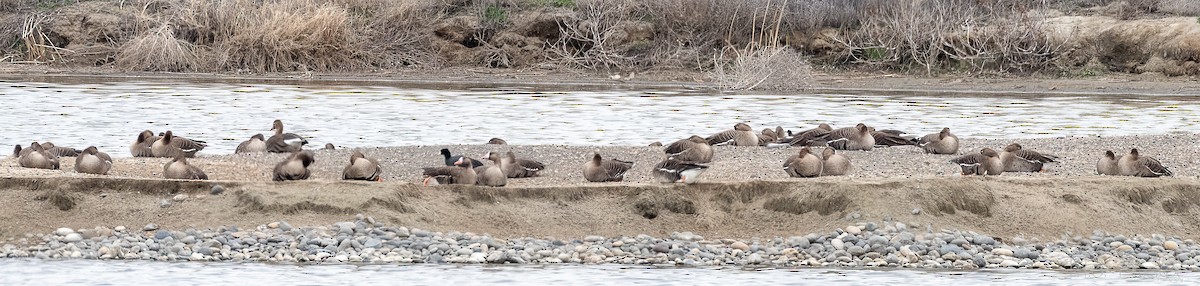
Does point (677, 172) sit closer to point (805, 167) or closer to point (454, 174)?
point (805, 167)

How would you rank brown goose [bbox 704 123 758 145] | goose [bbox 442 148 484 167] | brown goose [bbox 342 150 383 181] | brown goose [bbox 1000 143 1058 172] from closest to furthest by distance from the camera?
brown goose [bbox 342 150 383 181] → goose [bbox 442 148 484 167] → brown goose [bbox 1000 143 1058 172] → brown goose [bbox 704 123 758 145]

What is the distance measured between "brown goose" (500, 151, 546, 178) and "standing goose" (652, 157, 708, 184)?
1531 mm

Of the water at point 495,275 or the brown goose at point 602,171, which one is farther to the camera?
the brown goose at point 602,171

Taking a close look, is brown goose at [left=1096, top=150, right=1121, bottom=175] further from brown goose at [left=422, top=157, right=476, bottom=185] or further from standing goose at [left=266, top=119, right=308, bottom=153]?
standing goose at [left=266, top=119, right=308, bottom=153]

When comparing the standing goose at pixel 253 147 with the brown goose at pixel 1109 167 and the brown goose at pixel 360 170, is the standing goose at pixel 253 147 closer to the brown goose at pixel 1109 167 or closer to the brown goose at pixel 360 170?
the brown goose at pixel 360 170

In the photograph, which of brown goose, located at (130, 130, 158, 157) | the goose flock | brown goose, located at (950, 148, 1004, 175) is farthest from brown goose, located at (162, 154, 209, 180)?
brown goose, located at (950, 148, 1004, 175)

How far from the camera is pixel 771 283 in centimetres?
1075

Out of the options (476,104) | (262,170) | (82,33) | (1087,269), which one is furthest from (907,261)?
(82,33)

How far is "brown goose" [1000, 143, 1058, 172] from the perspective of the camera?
614 inches

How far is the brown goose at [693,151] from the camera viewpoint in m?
15.7

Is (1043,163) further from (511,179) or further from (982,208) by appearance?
(511,179)

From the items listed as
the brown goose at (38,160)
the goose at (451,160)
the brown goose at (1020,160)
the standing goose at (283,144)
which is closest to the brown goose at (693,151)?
the goose at (451,160)

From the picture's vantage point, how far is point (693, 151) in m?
15.7

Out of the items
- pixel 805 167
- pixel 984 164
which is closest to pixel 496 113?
pixel 984 164
